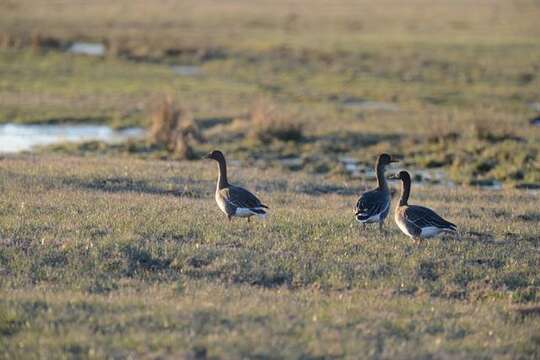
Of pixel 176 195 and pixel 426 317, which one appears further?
pixel 176 195

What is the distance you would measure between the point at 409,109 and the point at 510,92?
6837mm

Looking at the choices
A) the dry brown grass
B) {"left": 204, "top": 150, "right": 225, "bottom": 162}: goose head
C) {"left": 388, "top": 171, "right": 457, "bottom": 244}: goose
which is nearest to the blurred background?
the dry brown grass

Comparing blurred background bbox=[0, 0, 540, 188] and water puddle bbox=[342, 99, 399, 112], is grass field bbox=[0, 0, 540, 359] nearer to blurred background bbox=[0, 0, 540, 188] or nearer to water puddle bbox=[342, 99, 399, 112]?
blurred background bbox=[0, 0, 540, 188]

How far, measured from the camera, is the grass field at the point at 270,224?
31.5ft

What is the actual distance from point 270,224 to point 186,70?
34415 mm

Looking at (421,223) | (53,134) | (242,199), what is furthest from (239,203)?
(53,134)

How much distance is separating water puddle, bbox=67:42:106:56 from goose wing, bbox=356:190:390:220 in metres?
39.5

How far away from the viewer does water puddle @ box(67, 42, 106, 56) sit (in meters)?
51.9

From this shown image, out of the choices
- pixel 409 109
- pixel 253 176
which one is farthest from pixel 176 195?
pixel 409 109

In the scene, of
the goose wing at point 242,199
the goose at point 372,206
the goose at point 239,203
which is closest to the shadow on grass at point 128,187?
the goose at point 239,203

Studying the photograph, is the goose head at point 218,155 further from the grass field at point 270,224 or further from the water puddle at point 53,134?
the water puddle at point 53,134

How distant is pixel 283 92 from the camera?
1575 inches

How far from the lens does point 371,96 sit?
39.4 meters

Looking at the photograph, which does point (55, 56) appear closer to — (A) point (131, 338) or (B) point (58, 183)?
(B) point (58, 183)
